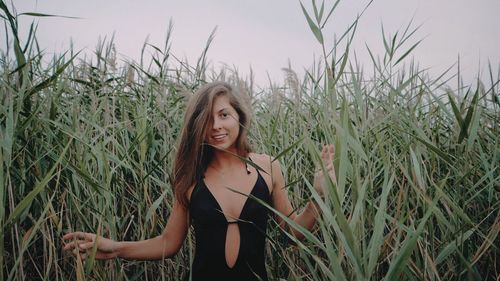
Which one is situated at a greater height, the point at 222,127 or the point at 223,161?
the point at 222,127

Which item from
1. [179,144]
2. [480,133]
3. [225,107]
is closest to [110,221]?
[179,144]

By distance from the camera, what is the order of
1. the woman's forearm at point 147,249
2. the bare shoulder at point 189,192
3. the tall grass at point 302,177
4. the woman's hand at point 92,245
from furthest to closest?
1. the bare shoulder at point 189,192
2. the woman's forearm at point 147,249
3. the woman's hand at point 92,245
4. the tall grass at point 302,177

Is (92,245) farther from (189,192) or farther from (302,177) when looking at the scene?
(302,177)

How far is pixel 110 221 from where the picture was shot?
3.64ft

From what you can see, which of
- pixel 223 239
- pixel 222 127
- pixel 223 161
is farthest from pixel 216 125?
pixel 223 239

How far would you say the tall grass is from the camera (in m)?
0.82

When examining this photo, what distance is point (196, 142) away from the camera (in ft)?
4.15

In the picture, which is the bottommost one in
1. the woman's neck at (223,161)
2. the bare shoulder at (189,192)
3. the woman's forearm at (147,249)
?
the woman's forearm at (147,249)

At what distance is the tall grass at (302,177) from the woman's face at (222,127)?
3.9 inches

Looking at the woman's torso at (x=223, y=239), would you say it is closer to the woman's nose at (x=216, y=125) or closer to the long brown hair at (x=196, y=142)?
the long brown hair at (x=196, y=142)

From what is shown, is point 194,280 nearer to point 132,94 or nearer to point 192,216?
point 192,216

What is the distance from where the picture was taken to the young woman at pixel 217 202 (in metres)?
1.20

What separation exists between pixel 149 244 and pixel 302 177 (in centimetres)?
64

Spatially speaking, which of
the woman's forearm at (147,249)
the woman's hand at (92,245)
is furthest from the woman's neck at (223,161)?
the woman's hand at (92,245)
